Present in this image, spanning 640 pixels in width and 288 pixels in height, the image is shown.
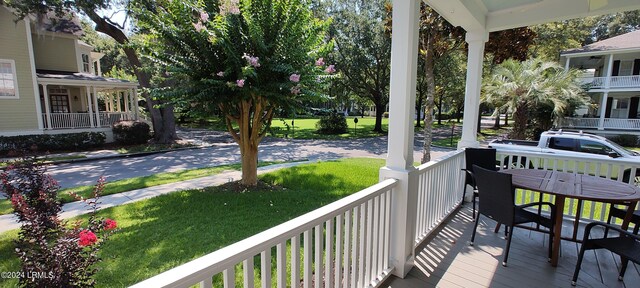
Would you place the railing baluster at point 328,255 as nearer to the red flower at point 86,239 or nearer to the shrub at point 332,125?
the red flower at point 86,239

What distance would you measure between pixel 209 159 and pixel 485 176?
9.76 meters

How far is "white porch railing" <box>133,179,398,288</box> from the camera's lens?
112cm

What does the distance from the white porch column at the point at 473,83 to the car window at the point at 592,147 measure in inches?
172

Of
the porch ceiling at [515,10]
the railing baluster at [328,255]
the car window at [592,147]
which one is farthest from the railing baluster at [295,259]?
the car window at [592,147]

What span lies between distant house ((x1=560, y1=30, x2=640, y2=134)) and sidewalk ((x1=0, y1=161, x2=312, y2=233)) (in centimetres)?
1668

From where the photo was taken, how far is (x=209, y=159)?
1080cm

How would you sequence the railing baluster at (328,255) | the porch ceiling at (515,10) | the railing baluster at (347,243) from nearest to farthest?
the railing baluster at (328,255) → the railing baluster at (347,243) → the porch ceiling at (515,10)

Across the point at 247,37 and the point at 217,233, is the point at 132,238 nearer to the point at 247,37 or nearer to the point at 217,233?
the point at 217,233

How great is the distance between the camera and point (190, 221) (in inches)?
167

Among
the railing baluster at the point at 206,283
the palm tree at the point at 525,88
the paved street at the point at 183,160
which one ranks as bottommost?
the paved street at the point at 183,160

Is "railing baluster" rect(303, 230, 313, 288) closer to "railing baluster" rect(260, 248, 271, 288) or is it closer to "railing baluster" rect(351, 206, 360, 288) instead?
"railing baluster" rect(260, 248, 271, 288)

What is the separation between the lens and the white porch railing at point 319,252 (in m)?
1.12

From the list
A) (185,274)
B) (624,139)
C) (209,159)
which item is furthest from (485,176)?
(624,139)

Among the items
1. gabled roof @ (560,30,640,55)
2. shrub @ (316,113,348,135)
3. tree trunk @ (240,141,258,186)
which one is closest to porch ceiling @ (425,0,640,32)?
tree trunk @ (240,141,258,186)
